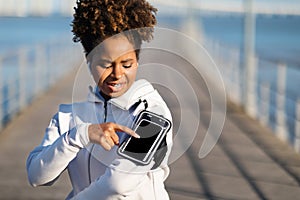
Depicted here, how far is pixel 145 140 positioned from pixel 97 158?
26 cm

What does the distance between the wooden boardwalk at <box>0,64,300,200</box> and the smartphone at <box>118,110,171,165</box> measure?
2150mm

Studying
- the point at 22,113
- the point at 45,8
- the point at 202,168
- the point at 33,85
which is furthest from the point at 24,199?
the point at 45,8

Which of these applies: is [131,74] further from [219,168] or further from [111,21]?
[219,168]

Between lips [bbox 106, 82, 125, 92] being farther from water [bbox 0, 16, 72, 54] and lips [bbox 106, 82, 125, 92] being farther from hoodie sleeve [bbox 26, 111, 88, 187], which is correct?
water [bbox 0, 16, 72, 54]

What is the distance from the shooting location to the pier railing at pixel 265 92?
10.3 m

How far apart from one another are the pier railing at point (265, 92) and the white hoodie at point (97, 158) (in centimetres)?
646

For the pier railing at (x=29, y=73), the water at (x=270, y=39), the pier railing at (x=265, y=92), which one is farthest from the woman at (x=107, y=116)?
the water at (x=270, y=39)

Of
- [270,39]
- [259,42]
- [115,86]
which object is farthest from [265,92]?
[270,39]

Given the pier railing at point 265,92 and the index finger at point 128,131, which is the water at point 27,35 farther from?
the pier railing at point 265,92

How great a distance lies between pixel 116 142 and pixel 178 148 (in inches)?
7.4

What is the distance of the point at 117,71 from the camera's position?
6.25 feet

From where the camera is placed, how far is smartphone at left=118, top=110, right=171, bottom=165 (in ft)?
5.80

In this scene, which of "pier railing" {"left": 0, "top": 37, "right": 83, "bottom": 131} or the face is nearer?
the face

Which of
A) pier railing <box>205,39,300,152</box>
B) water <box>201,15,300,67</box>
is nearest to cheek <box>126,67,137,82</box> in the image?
pier railing <box>205,39,300,152</box>
